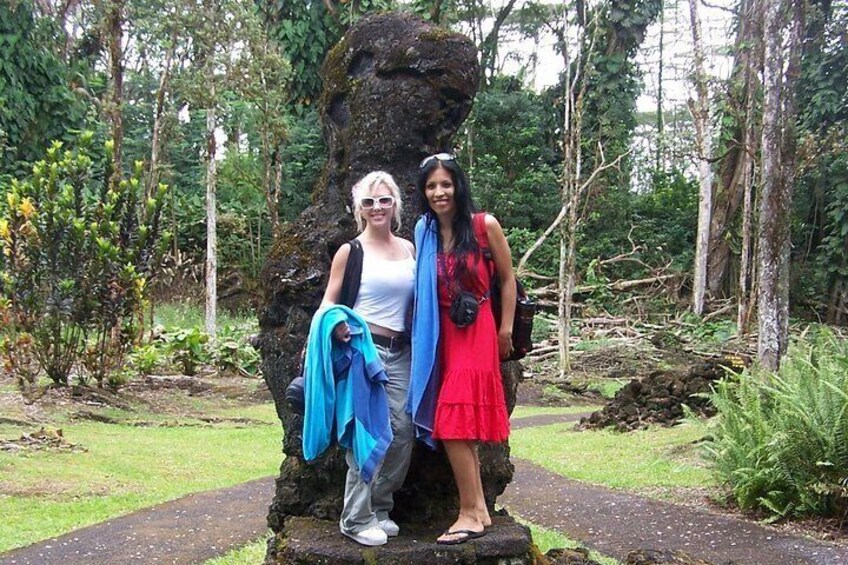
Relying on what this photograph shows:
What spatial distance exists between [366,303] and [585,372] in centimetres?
1414

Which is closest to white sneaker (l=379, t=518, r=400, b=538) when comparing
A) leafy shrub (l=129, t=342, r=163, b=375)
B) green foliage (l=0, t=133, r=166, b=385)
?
green foliage (l=0, t=133, r=166, b=385)

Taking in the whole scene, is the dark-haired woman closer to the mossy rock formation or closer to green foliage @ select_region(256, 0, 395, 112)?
the mossy rock formation

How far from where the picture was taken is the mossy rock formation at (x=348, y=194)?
401 centimetres

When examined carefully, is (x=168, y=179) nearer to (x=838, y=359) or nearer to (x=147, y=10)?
(x=147, y=10)

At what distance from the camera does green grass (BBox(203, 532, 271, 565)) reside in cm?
521

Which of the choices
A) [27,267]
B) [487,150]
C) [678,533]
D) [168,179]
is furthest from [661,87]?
[678,533]

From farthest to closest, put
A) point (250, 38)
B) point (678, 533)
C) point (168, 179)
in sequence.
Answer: point (168, 179), point (250, 38), point (678, 533)

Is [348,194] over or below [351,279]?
over

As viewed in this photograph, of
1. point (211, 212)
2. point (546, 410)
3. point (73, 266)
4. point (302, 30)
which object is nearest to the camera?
point (73, 266)

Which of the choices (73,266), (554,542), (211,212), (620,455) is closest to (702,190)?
(211,212)

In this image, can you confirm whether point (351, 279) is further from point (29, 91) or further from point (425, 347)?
point (29, 91)

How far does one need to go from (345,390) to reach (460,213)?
2.88 ft

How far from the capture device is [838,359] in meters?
7.16

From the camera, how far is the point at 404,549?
136 inches
